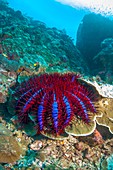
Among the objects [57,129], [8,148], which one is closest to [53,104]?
[57,129]

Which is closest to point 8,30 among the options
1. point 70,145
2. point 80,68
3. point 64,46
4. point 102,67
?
point 64,46

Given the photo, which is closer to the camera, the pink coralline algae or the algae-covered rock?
the algae-covered rock

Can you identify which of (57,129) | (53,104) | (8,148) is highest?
(53,104)

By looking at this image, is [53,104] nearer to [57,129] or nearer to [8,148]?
[57,129]

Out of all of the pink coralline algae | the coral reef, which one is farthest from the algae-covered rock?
the pink coralline algae

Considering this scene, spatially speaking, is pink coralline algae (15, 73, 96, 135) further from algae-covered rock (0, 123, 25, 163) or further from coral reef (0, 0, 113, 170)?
algae-covered rock (0, 123, 25, 163)

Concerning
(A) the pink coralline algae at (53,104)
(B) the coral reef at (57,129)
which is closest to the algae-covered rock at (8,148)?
(B) the coral reef at (57,129)

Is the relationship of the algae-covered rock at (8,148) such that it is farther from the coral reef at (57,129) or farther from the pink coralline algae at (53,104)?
the pink coralline algae at (53,104)

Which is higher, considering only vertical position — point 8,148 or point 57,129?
point 57,129
